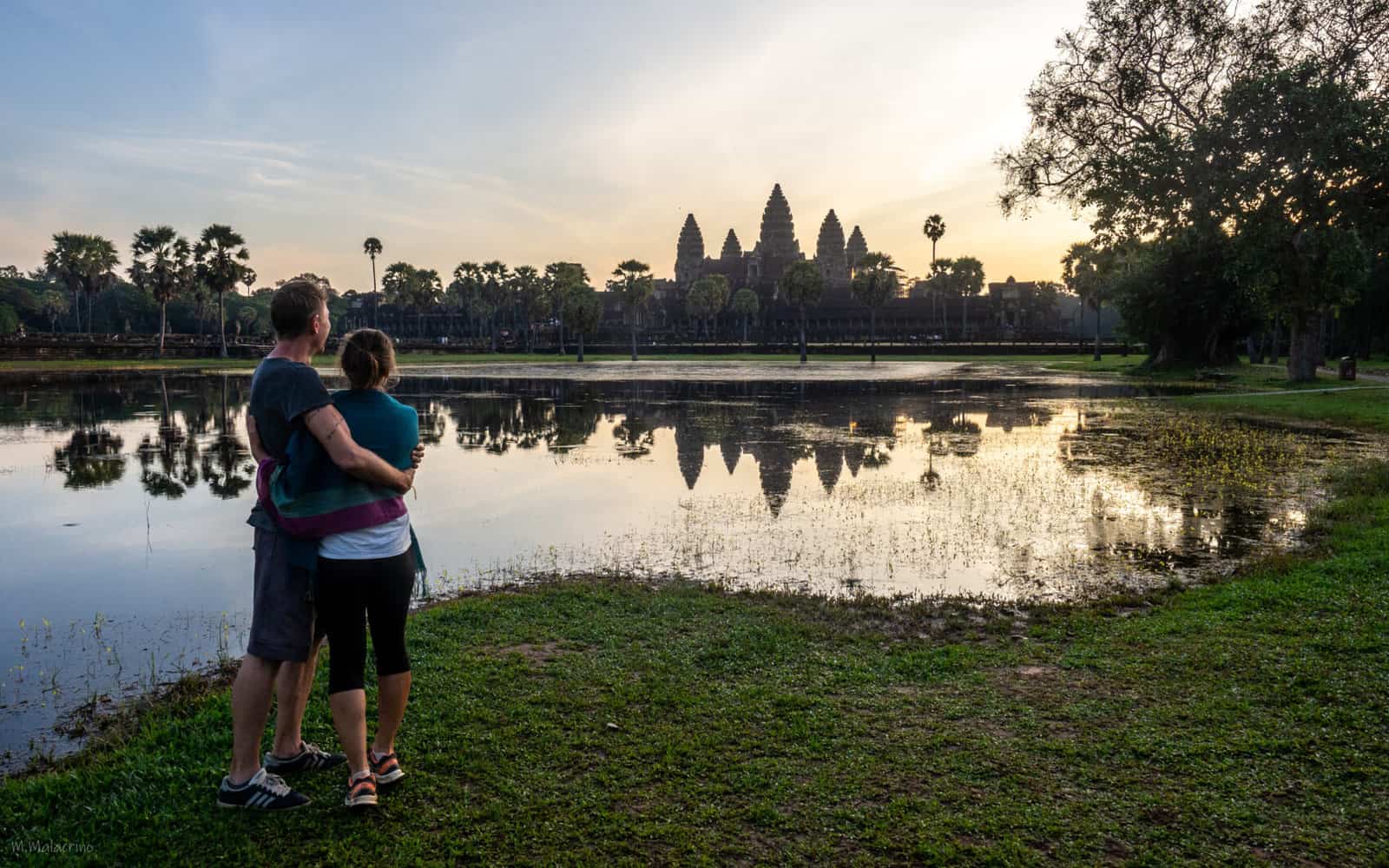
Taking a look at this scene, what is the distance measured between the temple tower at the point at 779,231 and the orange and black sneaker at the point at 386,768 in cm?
14510

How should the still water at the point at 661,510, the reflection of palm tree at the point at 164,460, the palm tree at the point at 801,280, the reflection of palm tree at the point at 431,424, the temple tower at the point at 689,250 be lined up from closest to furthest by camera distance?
the still water at the point at 661,510 → the reflection of palm tree at the point at 164,460 → the reflection of palm tree at the point at 431,424 → the palm tree at the point at 801,280 → the temple tower at the point at 689,250

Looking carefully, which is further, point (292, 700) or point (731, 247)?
point (731, 247)

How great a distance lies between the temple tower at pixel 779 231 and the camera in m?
147

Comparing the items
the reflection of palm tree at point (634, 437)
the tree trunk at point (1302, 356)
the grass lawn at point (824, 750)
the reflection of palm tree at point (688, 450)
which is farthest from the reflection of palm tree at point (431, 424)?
the tree trunk at point (1302, 356)

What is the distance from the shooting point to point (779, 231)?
483ft

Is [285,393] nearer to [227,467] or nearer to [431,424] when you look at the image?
[227,467]

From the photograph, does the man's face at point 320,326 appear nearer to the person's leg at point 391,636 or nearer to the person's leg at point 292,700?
the person's leg at point 391,636

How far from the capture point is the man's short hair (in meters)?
3.84

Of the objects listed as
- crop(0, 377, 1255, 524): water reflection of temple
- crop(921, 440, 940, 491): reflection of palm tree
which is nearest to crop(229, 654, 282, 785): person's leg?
crop(0, 377, 1255, 524): water reflection of temple

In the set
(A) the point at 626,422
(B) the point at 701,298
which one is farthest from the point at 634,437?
(B) the point at 701,298

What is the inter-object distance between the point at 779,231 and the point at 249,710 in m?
149

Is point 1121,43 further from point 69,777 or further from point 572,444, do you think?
point 69,777

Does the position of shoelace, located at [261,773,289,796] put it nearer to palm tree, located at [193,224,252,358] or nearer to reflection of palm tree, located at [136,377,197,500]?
reflection of palm tree, located at [136,377,197,500]

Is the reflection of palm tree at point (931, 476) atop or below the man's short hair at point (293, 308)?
below
